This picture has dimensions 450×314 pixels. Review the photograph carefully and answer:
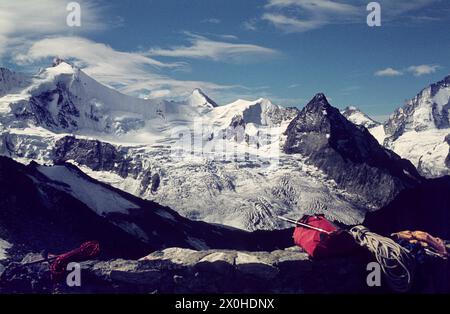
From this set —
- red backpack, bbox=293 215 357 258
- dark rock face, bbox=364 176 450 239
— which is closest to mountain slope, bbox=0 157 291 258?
red backpack, bbox=293 215 357 258

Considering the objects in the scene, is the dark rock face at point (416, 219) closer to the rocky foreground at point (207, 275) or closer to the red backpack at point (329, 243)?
the red backpack at point (329, 243)

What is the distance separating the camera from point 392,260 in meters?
84.6

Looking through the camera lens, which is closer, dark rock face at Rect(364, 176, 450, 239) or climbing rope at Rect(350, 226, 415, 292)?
climbing rope at Rect(350, 226, 415, 292)

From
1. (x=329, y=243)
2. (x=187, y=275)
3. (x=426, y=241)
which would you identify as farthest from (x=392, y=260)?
(x=187, y=275)

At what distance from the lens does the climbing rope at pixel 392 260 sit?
275 feet

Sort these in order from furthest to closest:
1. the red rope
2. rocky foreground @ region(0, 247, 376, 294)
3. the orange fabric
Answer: the orange fabric → rocky foreground @ region(0, 247, 376, 294) → the red rope

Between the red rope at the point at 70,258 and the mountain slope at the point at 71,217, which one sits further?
the mountain slope at the point at 71,217

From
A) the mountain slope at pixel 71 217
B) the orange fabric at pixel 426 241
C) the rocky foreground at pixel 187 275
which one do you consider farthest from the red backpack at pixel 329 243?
the mountain slope at pixel 71 217

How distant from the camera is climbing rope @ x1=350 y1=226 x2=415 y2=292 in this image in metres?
83.8

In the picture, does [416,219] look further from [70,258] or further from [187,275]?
[70,258]

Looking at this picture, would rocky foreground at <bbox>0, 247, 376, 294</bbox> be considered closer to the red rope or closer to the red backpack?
the red rope
